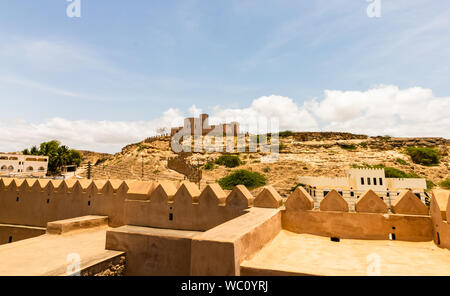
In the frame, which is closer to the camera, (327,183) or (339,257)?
(339,257)

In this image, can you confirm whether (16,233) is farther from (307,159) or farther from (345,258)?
(307,159)

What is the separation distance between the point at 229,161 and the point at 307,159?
564 inches

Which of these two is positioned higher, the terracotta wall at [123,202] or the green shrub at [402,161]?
the green shrub at [402,161]

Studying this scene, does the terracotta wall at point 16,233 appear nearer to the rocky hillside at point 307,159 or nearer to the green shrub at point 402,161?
the rocky hillside at point 307,159

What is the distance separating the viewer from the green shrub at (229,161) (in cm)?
4701

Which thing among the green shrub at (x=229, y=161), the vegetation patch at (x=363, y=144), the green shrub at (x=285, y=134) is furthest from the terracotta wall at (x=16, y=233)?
the green shrub at (x=285, y=134)

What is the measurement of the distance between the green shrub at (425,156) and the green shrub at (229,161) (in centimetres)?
3117

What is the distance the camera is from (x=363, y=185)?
2392 centimetres

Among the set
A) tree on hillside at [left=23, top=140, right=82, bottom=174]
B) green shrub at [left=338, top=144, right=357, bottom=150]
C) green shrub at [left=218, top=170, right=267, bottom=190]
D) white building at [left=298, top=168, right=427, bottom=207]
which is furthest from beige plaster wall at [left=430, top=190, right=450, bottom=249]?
tree on hillside at [left=23, top=140, right=82, bottom=174]

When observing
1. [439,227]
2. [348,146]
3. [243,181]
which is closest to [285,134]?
[348,146]

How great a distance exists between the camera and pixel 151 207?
6.43 meters

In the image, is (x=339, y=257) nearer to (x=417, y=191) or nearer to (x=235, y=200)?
(x=235, y=200)
